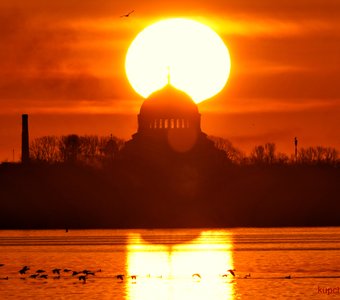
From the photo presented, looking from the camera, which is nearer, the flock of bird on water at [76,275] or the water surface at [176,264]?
the water surface at [176,264]

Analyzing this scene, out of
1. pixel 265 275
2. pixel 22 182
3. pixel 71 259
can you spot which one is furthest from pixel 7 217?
pixel 265 275

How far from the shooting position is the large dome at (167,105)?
143875 millimetres

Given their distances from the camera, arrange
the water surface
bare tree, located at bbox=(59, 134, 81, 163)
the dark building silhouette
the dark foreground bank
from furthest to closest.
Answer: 1. bare tree, located at bbox=(59, 134, 81, 163)
2. the dark building silhouette
3. the dark foreground bank
4. the water surface

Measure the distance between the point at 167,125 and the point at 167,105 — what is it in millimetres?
2526

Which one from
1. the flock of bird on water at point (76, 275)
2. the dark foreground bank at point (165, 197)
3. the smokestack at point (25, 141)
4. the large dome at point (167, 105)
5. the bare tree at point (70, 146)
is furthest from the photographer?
the bare tree at point (70, 146)

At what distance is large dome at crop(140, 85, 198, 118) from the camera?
14388 centimetres

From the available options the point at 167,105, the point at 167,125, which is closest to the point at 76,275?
the point at 167,105

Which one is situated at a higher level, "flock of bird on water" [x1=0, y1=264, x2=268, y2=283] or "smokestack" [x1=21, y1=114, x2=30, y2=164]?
"smokestack" [x1=21, y1=114, x2=30, y2=164]

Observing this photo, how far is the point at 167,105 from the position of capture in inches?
5664

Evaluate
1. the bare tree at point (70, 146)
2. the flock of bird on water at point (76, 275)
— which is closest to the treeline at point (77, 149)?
the bare tree at point (70, 146)

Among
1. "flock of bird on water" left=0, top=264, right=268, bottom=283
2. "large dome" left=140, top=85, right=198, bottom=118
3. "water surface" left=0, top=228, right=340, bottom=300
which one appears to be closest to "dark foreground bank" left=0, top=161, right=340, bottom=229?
"large dome" left=140, top=85, right=198, bottom=118

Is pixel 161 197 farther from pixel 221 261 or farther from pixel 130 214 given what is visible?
pixel 221 261

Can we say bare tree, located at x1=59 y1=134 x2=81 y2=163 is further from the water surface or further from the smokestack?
the water surface

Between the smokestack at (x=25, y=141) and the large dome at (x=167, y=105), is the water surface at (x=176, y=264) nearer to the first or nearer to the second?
the smokestack at (x=25, y=141)
